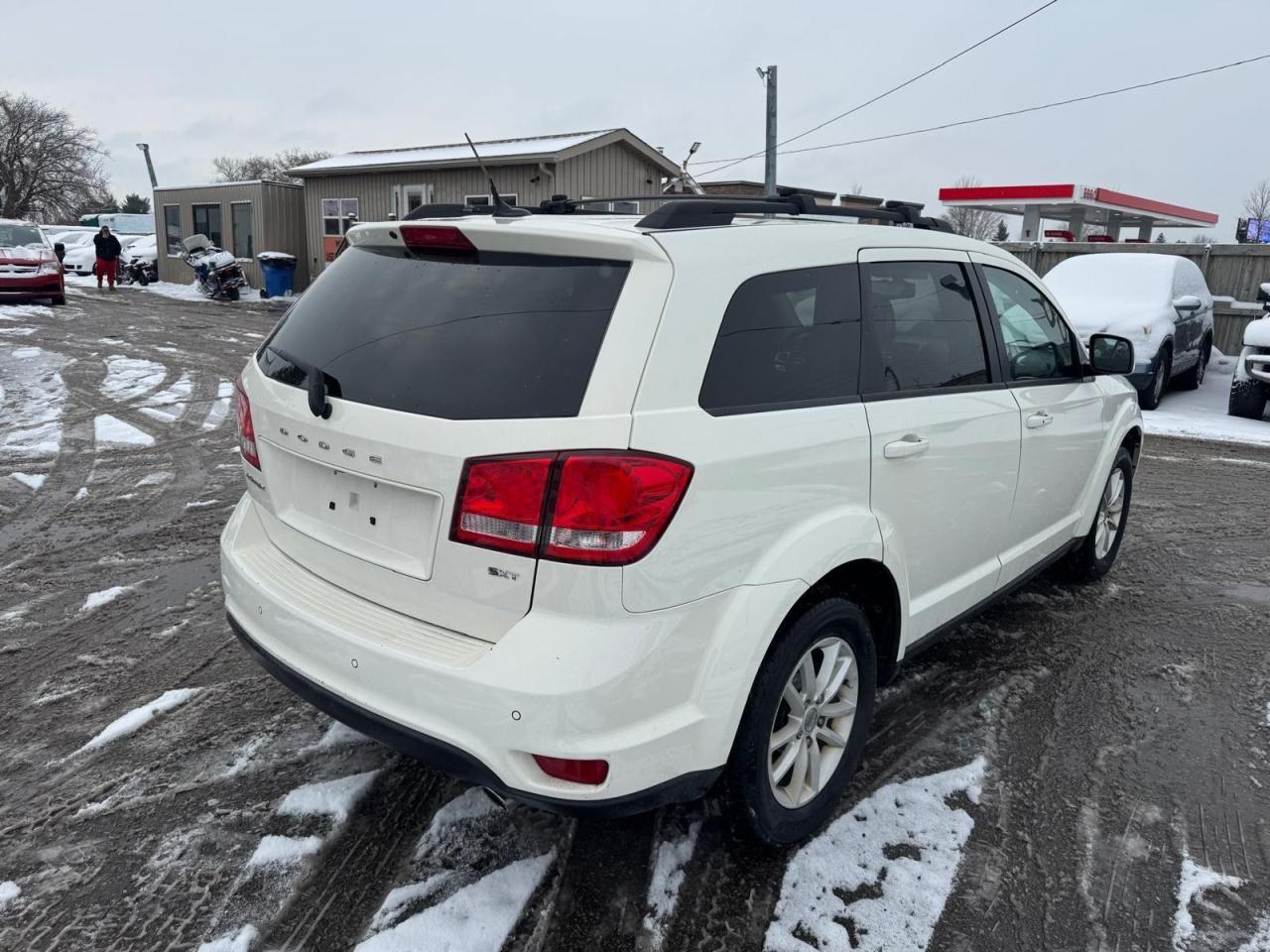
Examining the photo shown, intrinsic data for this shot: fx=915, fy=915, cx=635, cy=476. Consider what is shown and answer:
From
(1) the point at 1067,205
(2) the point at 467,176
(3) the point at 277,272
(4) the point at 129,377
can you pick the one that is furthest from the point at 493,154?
(1) the point at 1067,205

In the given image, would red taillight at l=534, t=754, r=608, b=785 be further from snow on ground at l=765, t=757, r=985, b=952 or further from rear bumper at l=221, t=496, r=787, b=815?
snow on ground at l=765, t=757, r=985, b=952

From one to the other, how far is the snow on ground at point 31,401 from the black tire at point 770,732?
269 inches

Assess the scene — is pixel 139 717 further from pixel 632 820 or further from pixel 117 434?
pixel 117 434

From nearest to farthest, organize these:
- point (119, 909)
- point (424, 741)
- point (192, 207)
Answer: point (424, 741) < point (119, 909) < point (192, 207)

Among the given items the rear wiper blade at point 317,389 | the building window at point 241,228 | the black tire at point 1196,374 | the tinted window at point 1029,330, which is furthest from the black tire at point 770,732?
the building window at point 241,228

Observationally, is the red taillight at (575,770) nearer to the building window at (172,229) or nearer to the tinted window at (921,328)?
the tinted window at (921,328)

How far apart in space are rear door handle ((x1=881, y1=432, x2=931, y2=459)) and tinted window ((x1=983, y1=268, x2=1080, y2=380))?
972 millimetres

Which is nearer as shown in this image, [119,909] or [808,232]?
[119,909]

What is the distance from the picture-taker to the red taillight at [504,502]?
207 cm

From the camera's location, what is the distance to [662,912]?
97.0 inches

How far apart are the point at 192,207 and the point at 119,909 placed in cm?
2877

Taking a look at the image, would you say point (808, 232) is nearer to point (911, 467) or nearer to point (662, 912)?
point (911, 467)

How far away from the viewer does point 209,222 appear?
2684cm

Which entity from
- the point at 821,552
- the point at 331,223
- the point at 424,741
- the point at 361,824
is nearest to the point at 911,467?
the point at 821,552
